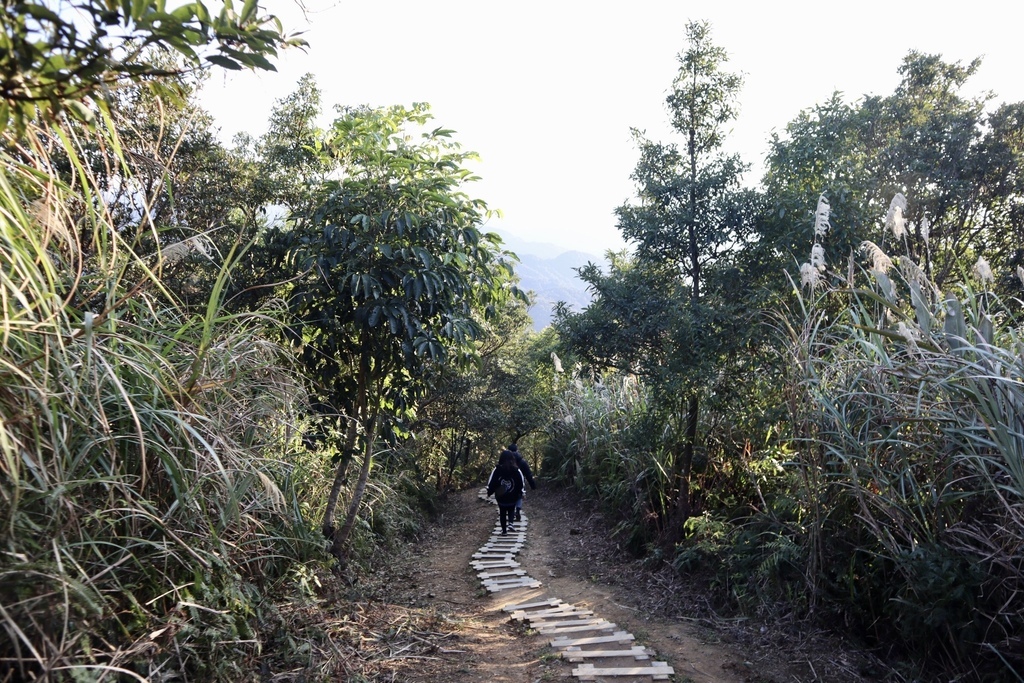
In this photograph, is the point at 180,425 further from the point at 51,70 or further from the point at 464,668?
the point at 464,668

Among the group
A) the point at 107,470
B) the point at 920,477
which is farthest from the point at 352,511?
the point at 920,477

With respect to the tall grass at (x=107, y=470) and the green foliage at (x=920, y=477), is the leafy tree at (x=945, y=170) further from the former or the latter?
the tall grass at (x=107, y=470)

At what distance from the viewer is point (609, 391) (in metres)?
12.9

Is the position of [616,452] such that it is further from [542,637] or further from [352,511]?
[542,637]

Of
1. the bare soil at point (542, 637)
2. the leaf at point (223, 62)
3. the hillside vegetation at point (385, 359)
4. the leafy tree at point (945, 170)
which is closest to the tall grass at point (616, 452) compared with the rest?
the hillside vegetation at point (385, 359)

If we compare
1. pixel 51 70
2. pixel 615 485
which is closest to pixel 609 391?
pixel 615 485

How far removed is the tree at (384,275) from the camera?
554 centimetres

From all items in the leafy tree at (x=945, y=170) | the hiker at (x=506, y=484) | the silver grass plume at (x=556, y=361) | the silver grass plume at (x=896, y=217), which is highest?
the leafy tree at (x=945, y=170)

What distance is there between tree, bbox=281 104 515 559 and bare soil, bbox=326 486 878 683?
134cm

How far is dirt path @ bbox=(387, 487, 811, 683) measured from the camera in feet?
15.1

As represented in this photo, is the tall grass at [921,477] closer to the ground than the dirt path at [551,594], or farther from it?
farther from it

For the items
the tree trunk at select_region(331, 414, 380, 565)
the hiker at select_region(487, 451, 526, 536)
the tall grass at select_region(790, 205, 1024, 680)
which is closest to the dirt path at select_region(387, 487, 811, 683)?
the hiker at select_region(487, 451, 526, 536)

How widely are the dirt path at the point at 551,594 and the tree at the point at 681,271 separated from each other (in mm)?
1184

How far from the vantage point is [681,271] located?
729cm
